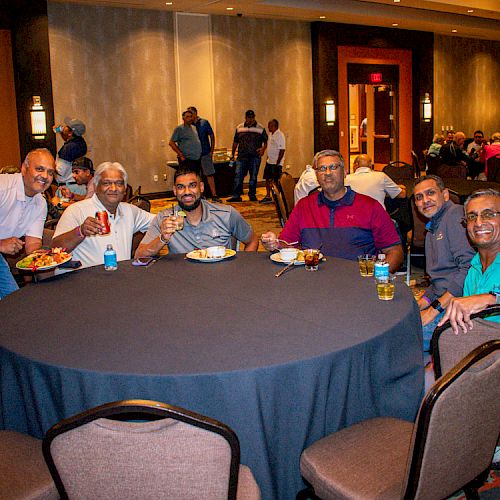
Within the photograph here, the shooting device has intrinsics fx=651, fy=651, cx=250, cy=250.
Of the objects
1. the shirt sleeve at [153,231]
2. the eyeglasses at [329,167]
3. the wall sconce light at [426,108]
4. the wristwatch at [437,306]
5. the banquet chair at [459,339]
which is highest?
the wall sconce light at [426,108]

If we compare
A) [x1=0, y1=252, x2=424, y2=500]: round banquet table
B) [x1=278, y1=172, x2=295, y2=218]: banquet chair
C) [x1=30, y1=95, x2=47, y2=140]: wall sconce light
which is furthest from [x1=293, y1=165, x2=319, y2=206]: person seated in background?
[x1=30, y1=95, x2=47, y2=140]: wall sconce light

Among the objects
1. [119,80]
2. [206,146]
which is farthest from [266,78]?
[119,80]

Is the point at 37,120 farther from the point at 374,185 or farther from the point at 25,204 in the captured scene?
the point at 25,204

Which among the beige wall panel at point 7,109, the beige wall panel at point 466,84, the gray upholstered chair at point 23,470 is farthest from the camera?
the beige wall panel at point 466,84

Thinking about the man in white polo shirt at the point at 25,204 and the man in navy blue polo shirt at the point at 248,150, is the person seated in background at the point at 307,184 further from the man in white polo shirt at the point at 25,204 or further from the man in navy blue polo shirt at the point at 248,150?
the man in navy blue polo shirt at the point at 248,150

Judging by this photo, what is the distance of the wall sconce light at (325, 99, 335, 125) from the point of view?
1530cm

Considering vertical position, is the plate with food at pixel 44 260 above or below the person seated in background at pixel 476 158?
below

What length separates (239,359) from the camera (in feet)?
6.68

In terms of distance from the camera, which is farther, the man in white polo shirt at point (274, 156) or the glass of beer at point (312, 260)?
the man in white polo shirt at point (274, 156)

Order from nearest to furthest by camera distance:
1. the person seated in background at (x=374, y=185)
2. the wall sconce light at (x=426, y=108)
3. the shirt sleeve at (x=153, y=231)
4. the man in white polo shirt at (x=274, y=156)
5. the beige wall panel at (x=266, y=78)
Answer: the shirt sleeve at (x=153, y=231)
the person seated in background at (x=374, y=185)
the man in white polo shirt at (x=274, y=156)
the beige wall panel at (x=266, y=78)
the wall sconce light at (x=426, y=108)

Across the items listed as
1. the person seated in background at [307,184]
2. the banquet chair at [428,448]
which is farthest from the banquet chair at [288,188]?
the banquet chair at [428,448]

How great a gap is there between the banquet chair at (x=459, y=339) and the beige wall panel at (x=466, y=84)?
17.3 m

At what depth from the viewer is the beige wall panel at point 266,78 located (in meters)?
13.7

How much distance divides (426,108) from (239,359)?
1689 centimetres
